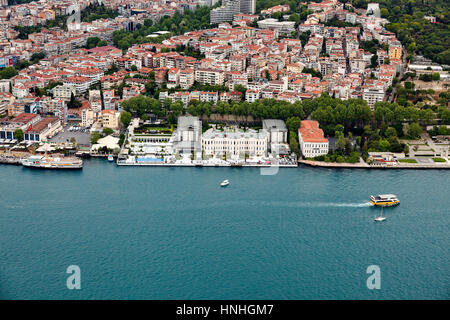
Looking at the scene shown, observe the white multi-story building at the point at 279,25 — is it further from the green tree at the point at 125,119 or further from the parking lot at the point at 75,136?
the parking lot at the point at 75,136

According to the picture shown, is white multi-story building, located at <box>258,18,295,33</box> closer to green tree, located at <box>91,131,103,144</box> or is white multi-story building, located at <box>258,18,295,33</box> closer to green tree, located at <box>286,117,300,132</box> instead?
green tree, located at <box>286,117,300,132</box>

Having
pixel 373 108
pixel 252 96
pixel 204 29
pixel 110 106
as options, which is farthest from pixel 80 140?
pixel 204 29

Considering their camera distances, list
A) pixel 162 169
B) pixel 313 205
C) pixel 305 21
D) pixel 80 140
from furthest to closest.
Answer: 1. pixel 305 21
2. pixel 80 140
3. pixel 162 169
4. pixel 313 205

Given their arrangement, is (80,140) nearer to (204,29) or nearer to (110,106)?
(110,106)

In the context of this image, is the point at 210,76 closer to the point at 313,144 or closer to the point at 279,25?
the point at 313,144

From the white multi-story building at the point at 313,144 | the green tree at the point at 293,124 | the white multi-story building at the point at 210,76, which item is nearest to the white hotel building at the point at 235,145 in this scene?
the white multi-story building at the point at 313,144

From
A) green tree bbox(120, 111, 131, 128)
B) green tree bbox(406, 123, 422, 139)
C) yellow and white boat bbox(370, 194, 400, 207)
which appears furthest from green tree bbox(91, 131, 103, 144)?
green tree bbox(406, 123, 422, 139)

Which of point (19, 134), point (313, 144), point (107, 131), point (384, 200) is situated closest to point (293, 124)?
point (313, 144)

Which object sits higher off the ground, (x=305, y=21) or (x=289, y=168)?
(x=305, y=21)
